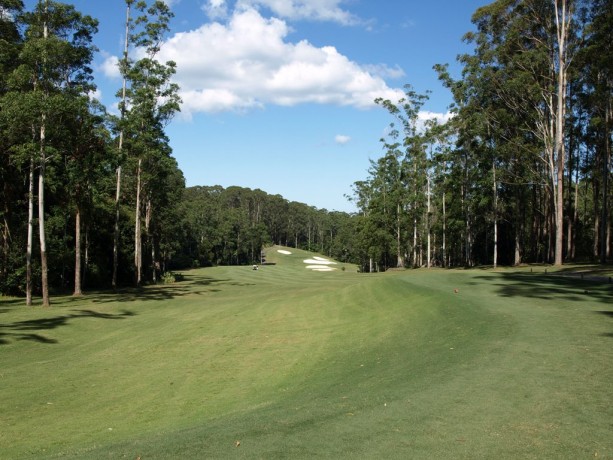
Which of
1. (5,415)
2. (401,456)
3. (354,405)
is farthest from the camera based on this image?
(5,415)

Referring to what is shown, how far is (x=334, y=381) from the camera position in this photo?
1011 cm

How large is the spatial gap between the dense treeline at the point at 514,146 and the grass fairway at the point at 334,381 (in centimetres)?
2251

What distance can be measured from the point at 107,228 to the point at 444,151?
3615 cm

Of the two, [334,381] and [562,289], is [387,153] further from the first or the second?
[334,381]

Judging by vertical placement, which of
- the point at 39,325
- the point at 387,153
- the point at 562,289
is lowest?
the point at 39,325

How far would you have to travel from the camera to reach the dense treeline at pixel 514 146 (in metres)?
36.4

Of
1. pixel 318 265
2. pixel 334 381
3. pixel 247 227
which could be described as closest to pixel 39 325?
pixel 334 381

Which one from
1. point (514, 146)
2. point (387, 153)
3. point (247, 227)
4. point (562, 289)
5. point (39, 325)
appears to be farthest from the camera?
point (247, 227)

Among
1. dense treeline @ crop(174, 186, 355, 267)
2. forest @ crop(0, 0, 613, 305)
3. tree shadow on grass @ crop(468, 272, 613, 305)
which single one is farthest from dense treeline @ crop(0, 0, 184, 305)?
dense treeline @ crop(174, 186, 355, 267)

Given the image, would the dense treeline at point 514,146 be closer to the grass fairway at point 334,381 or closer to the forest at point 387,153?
the forest at point 387,153

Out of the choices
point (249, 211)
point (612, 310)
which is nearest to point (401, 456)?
point (612, 310)

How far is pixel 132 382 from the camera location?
38.4 ft

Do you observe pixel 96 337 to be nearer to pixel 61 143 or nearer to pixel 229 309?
pixel 229 309

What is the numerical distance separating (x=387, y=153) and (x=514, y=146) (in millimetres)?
22087
